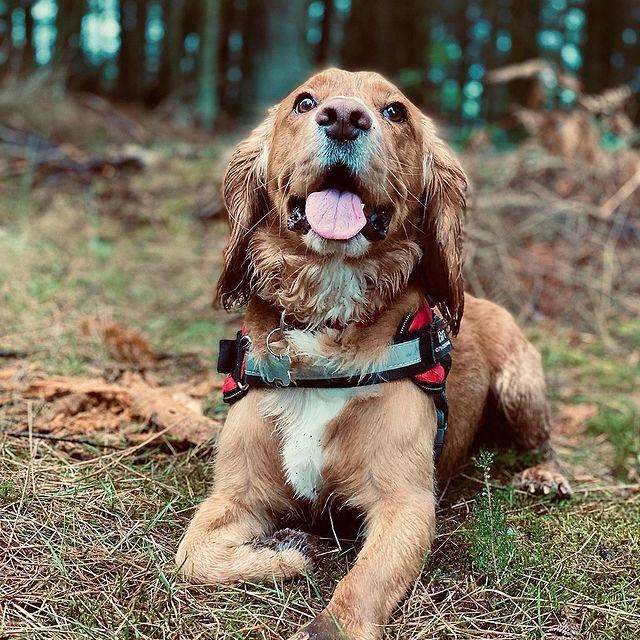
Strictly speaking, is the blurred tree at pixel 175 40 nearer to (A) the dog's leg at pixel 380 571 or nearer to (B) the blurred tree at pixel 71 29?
(B) the blurred tree at pixel 71 29

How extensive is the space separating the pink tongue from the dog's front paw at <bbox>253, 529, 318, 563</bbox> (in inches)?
42.5

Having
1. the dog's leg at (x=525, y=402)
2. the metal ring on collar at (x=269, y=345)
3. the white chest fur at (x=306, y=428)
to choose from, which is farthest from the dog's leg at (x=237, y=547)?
the dog's leg at (x=525, y=402)

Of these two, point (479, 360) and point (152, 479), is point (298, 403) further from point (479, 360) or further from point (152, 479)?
point (479, 360)

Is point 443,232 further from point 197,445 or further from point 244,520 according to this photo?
point 197,445

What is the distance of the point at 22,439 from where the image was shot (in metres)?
3.41

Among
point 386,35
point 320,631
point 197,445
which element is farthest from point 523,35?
point 320,631

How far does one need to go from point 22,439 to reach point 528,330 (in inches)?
162

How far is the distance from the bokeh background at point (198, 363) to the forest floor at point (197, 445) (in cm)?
1

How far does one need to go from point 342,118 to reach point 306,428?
1.10 meters

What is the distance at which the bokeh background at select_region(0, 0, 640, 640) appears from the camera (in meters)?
2.50

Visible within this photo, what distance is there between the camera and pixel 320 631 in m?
2.28

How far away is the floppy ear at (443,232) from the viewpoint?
10.2ft

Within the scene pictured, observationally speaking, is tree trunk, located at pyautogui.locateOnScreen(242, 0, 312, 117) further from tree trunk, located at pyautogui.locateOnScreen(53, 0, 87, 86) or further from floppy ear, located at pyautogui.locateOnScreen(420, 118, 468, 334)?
floppy ear, located at pyautogui.locateOnScreen(420, 118, 468, 334)

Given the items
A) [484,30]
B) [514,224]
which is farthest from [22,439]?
[484,30]
